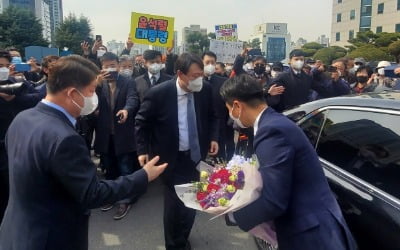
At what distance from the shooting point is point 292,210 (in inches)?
77.7

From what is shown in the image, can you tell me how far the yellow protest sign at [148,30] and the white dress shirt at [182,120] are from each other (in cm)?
523

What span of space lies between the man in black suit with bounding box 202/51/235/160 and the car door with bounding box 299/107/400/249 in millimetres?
2870

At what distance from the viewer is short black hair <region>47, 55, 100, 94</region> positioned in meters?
1.92

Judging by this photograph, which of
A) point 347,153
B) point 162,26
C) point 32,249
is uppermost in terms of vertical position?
point 162,26

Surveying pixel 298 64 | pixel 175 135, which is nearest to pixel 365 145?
pixel 175 135

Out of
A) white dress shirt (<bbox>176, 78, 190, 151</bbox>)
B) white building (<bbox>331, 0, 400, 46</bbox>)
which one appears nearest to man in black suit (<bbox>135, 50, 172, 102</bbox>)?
white dress shirt (<bbox>176, 78, 190, 151</bbox>)

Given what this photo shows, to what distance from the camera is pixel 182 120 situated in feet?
11.9

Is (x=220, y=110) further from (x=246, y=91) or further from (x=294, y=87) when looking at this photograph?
(x=246, y=91)

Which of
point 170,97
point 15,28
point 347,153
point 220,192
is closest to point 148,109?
point 170,97

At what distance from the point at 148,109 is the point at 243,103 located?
1.64 m

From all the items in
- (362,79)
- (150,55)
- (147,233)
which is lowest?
(147,233)

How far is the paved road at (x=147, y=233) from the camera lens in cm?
393

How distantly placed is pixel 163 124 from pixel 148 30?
218 inches

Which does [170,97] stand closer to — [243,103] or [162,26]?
[243,103]
